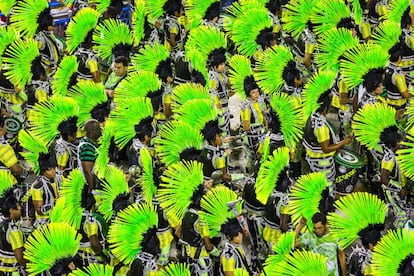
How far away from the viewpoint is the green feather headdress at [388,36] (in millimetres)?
8156

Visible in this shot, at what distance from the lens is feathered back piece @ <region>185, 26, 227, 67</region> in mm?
8352

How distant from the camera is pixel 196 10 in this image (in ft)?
30.7

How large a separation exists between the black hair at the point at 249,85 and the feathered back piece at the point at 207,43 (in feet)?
2.89

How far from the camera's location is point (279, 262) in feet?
16.1

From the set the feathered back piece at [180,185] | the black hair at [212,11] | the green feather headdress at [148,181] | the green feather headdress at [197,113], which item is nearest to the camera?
the feathered back piece at [180,185]

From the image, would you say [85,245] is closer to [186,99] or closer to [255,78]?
[186,99]

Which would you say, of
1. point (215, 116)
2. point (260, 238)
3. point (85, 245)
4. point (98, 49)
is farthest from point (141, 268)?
point (98, 49)

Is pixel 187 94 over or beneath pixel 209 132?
over

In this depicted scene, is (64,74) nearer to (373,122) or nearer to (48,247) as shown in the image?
(48,247)

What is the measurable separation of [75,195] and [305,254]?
2.25m

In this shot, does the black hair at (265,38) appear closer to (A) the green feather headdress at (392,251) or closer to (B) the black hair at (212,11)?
(B) the black hair at (212,11)

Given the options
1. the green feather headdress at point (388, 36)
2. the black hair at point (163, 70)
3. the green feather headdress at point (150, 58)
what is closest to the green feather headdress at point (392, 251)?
the green feather headdress at point (388, 36)

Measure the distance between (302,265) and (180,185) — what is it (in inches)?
53.7

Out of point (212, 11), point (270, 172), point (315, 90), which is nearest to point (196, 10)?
point (212, 11)
